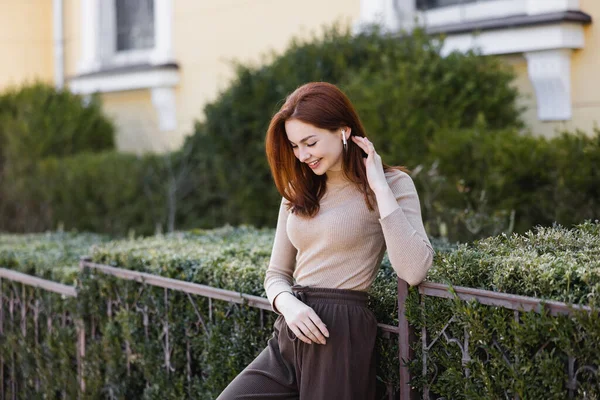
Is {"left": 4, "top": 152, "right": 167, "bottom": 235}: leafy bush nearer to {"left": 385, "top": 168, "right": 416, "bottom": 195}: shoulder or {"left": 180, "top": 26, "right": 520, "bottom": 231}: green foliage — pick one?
{"left": 180, "top": 26, "right": 520, "bottom": 231}: green foliage

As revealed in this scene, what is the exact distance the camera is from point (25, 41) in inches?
521

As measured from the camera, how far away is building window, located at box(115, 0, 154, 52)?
37.9 feet

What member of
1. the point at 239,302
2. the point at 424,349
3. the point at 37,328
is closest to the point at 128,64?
the point at 37,328

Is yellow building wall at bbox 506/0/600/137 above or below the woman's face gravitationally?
above

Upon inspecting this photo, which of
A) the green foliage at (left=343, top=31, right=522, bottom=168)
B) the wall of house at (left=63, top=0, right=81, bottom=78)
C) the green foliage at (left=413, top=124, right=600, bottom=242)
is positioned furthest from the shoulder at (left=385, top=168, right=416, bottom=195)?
the wall of house at (left=63, top=0, right=81, bottom=78)

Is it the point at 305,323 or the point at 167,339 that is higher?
the point at 305,323

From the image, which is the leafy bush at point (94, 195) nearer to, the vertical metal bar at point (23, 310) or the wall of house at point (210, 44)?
the wall of house at point (210, 44)

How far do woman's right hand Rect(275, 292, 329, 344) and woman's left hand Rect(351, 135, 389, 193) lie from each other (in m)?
0.45

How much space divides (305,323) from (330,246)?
0.27 m

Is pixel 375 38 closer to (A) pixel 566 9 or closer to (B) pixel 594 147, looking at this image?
(A) pixel 566 9

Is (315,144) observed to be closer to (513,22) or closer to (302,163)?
(302,163)

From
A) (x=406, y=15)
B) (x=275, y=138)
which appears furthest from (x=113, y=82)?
(x=275, y=138)

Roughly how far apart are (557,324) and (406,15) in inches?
236

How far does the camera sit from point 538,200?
17.0 ft
